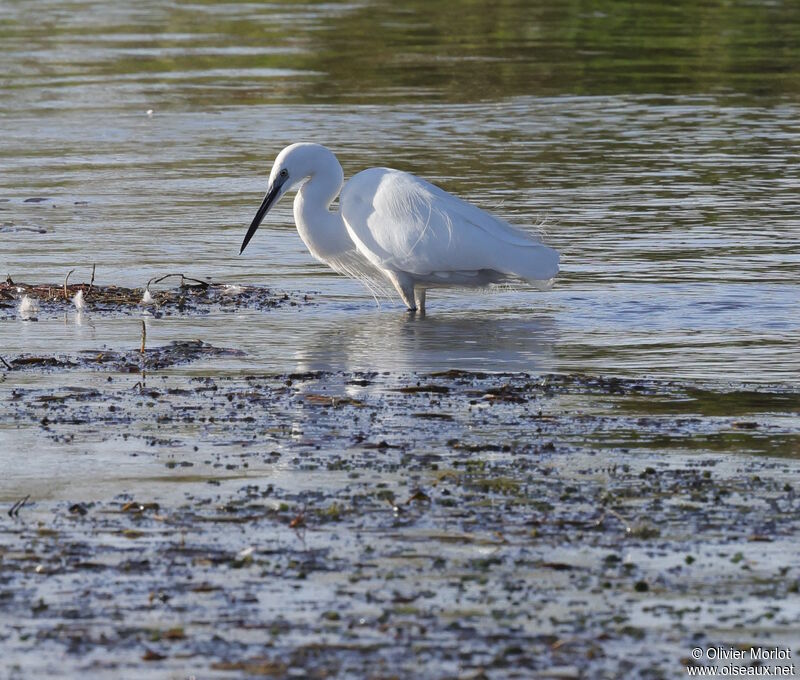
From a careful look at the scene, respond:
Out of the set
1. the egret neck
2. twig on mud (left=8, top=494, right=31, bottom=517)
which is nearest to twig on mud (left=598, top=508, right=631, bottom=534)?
twig on mud (left=8, top=494, right=31, bottom=517)

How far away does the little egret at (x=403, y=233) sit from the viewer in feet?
33.6

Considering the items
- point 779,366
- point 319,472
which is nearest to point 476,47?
point 779,366

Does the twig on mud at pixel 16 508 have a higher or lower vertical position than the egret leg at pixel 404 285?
higher

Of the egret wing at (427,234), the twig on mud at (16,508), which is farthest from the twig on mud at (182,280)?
the twig on mud at (16,508)

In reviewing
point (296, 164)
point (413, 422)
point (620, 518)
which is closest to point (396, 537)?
point (620, 518)

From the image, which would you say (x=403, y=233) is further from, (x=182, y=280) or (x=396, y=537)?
(x=396, y=537)

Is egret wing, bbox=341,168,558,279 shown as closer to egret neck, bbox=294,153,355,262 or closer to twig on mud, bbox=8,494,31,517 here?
egret neck, bbox=294,153,355,262

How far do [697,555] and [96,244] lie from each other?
7.98m

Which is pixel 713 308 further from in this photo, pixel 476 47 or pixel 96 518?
pixel 476 47

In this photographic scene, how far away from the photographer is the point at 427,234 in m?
10.3

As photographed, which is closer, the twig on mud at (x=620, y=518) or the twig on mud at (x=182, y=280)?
the twig on mud at (x=620, y=518)

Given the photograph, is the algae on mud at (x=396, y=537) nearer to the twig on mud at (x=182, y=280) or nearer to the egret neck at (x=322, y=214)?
the twig on mud at (x=182, y=280)

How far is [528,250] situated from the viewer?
33.6 ft

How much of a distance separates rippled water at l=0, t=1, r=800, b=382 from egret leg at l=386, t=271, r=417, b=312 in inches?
4.8
